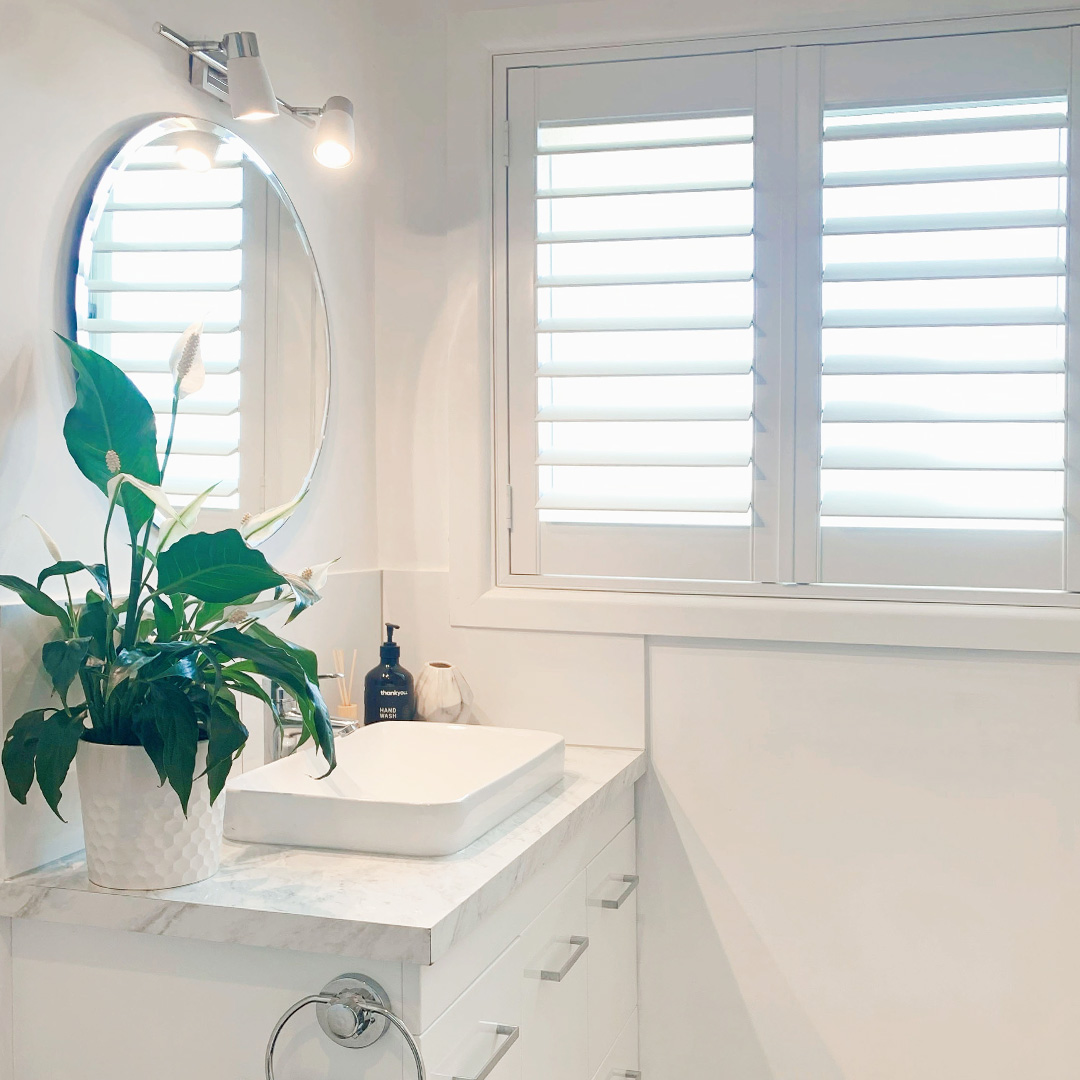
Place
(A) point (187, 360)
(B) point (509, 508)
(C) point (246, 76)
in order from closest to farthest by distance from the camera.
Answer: (A) point (187, 360), (C) point (246, 76), (B) point (509, 508)

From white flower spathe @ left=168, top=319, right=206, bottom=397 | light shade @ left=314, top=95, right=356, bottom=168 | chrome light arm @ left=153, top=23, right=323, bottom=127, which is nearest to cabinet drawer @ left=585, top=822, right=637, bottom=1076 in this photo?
white flower spathe @ left=168, top=319, right=206, bottom=397

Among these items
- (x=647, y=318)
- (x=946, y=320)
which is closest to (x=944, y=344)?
(x=946, y=320)

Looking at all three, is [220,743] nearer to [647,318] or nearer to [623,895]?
[623,895]

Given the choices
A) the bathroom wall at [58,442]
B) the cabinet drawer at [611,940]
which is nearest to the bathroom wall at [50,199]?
the bathroom wall at [58,442]

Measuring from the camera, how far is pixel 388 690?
6.09ft

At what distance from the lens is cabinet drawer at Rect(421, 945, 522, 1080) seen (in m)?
1.12

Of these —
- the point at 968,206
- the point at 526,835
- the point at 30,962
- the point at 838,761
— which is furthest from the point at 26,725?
the point at 968,206

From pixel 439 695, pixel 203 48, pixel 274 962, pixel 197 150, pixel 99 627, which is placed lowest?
pixel 274 962

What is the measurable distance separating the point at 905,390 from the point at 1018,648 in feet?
1.48

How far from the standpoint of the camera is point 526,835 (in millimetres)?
1357

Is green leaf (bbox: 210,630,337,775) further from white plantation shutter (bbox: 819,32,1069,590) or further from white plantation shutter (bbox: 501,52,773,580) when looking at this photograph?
white plantation shutter (bbox: 819,32,1069,590)

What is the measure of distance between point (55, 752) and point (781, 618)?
116 cm

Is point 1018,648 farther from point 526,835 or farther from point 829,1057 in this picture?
point 526,835

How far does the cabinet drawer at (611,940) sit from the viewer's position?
1.64 metres
